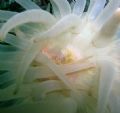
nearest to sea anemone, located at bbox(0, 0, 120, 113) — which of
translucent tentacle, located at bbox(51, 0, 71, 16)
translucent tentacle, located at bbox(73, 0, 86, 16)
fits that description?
translucent tentacle, located at bbox(51, 0, 71, 16)

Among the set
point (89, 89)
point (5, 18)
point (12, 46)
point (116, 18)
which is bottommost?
point (89, 89)

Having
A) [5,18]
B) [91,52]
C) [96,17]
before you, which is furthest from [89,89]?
[5,18]

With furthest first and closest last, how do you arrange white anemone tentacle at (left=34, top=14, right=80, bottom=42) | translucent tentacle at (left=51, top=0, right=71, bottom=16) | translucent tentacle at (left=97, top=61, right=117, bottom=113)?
translucent tentacle at (left=51, top=0, right=71, bottom=16)
translucent tentacle at (left=97, top=61, right=117, bottom=113)
white anemone tentacle at (left=34, top=14, right=80, bottom=42)

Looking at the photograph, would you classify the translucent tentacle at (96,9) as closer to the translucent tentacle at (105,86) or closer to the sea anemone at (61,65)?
the sea anemone at (61,65)

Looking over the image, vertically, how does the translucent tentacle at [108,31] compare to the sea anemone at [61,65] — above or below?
above

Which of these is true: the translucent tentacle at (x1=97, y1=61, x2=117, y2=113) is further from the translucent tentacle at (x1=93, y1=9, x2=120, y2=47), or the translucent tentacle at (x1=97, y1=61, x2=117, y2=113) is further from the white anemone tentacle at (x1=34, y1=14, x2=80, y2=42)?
the white anemone tentacle at (x1=34, y1=14, x2=80, y2=42)

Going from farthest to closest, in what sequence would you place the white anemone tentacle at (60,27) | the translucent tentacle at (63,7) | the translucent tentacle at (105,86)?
the translucent tentacle at (63,7) < the translucent tentacle at (105,86) < the white anemone tentacle at (60,27)

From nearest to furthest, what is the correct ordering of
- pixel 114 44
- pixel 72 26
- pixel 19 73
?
pixel 19 73
pixel 72 26
pixel 114 44

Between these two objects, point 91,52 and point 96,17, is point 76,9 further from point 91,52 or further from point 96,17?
point 91,52

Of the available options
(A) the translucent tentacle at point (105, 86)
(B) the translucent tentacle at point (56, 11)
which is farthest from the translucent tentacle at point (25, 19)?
(A) the translucent tentacle at point (105, 86)
